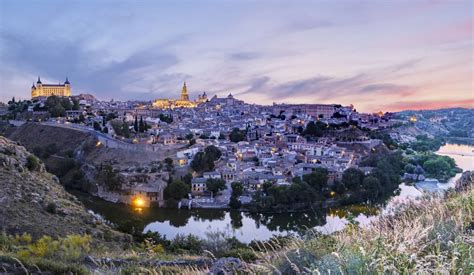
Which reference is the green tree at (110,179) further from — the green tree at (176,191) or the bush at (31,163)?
the bush at (31,163)

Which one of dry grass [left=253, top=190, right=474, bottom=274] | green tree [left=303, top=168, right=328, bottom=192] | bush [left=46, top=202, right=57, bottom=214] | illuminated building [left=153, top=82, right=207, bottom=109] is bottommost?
green tree [left=303, top=168, right=328, bottom=192]

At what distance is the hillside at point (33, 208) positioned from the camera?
27.5 feet

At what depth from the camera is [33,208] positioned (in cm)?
958

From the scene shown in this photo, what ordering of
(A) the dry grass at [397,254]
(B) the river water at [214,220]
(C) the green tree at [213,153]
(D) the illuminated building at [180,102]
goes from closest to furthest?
(A) the dry grass at [397,254]
(B) the river water at [214,220]
(C) the green tree at [213,153]
(D) the illuminated building at [180,102]

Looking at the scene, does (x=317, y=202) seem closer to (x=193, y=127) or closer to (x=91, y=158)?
(x=91, y=158)

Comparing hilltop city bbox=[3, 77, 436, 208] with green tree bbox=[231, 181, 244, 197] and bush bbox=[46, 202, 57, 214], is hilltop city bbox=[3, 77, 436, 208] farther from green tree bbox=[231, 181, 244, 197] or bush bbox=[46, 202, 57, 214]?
bush bbox=[46, 202, 57, 214]

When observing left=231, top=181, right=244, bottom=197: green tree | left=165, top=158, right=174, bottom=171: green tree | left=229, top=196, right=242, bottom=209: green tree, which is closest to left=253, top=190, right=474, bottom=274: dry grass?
left=229, top=196, right=242, bottom=209: green tree

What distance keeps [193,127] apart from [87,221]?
99.1 feet

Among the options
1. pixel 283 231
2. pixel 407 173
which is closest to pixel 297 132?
pixel 407 173

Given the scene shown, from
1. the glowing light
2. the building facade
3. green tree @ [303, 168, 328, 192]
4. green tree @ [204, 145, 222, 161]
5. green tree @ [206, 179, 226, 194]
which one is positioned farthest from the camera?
the building facade

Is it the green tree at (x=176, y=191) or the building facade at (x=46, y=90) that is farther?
the building facade at (x=46, y=90)

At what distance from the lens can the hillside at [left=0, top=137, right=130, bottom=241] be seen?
330 inches

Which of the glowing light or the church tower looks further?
the church tower

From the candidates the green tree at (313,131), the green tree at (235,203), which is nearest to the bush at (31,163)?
the green tree at (235,203)
